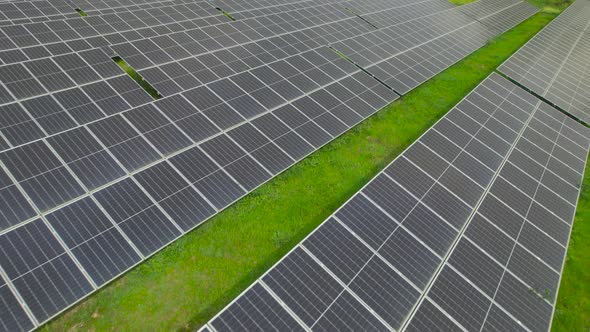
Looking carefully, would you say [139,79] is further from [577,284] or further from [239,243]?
[577,284]

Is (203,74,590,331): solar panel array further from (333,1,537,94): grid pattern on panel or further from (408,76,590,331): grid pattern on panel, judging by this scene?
(333,1,537,94): grid pattern on panel

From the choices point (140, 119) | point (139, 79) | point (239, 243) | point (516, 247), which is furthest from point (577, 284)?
point (139, 79)

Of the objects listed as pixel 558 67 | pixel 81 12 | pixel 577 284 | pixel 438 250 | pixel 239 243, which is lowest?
pixel 577 284

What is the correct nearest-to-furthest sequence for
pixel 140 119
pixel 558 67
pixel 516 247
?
pixel 516 247 < pixel 140 119 < pixel 558 67

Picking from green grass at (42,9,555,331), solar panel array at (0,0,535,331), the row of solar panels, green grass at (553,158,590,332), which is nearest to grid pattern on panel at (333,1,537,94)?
solar panel array at (0,0,535,331)

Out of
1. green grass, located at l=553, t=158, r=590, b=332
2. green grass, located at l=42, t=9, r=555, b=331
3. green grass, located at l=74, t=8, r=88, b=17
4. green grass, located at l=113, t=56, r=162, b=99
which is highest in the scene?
green grass, located at l=113, t=56, r=162, b=99

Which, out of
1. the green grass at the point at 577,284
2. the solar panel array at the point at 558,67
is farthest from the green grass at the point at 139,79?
the solar panel array at the point at 558,67

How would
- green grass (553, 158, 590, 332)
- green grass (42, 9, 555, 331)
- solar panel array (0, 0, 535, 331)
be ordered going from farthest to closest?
green grass (553, 158, 590, 332) < green grass (42, 9, 555, 331) < solar panel array (0, 0, 535, 331)

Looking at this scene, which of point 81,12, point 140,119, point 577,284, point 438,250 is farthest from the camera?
point 81,12
